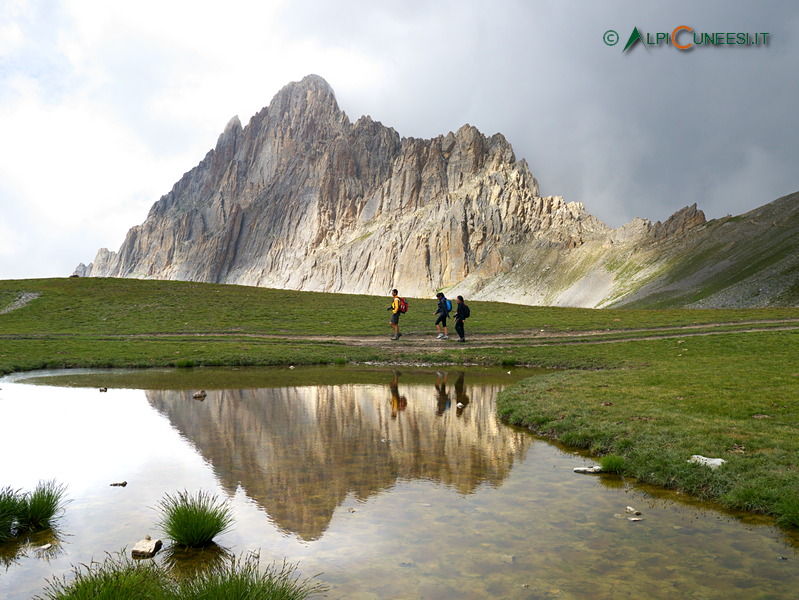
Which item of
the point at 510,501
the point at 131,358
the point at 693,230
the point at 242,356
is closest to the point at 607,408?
the point at 510,501

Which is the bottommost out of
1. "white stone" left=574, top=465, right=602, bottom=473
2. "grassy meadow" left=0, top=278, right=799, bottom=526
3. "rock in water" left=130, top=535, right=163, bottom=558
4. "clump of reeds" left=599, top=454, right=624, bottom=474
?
"rock in water" left=130, top=535, right=163, bottom=558

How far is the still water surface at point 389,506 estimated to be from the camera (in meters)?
6.00

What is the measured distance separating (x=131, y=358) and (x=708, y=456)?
1056 inches

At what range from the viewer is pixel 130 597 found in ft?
15.6

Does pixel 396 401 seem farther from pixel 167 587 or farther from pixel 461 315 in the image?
pixel 461 315

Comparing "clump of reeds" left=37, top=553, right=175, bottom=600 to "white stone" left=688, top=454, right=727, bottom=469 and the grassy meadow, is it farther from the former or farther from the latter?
"white stone" left=688, top=454, right=727, bottom=469

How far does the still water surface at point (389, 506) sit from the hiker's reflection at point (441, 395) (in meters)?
0.50

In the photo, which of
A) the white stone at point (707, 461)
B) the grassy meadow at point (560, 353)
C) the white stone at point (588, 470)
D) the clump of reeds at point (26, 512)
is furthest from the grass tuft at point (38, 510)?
the white stone at point (707, 461)

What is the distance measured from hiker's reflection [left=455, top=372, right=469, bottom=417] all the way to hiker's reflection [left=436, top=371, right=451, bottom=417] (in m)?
0.32

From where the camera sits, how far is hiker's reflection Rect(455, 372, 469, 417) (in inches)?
622

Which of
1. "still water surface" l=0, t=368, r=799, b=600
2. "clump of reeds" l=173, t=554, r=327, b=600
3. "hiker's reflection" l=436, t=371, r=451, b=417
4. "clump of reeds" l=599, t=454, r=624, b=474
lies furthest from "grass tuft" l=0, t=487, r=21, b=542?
"hiker's reflection" l=436, t=371, r=451, b=417

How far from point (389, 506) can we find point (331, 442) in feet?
12.7

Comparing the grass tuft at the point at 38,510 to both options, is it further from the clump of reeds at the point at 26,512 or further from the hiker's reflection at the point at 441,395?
the hiker's reflection at the point at 441,395

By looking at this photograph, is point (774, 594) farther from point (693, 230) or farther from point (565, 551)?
point (693, 230)
